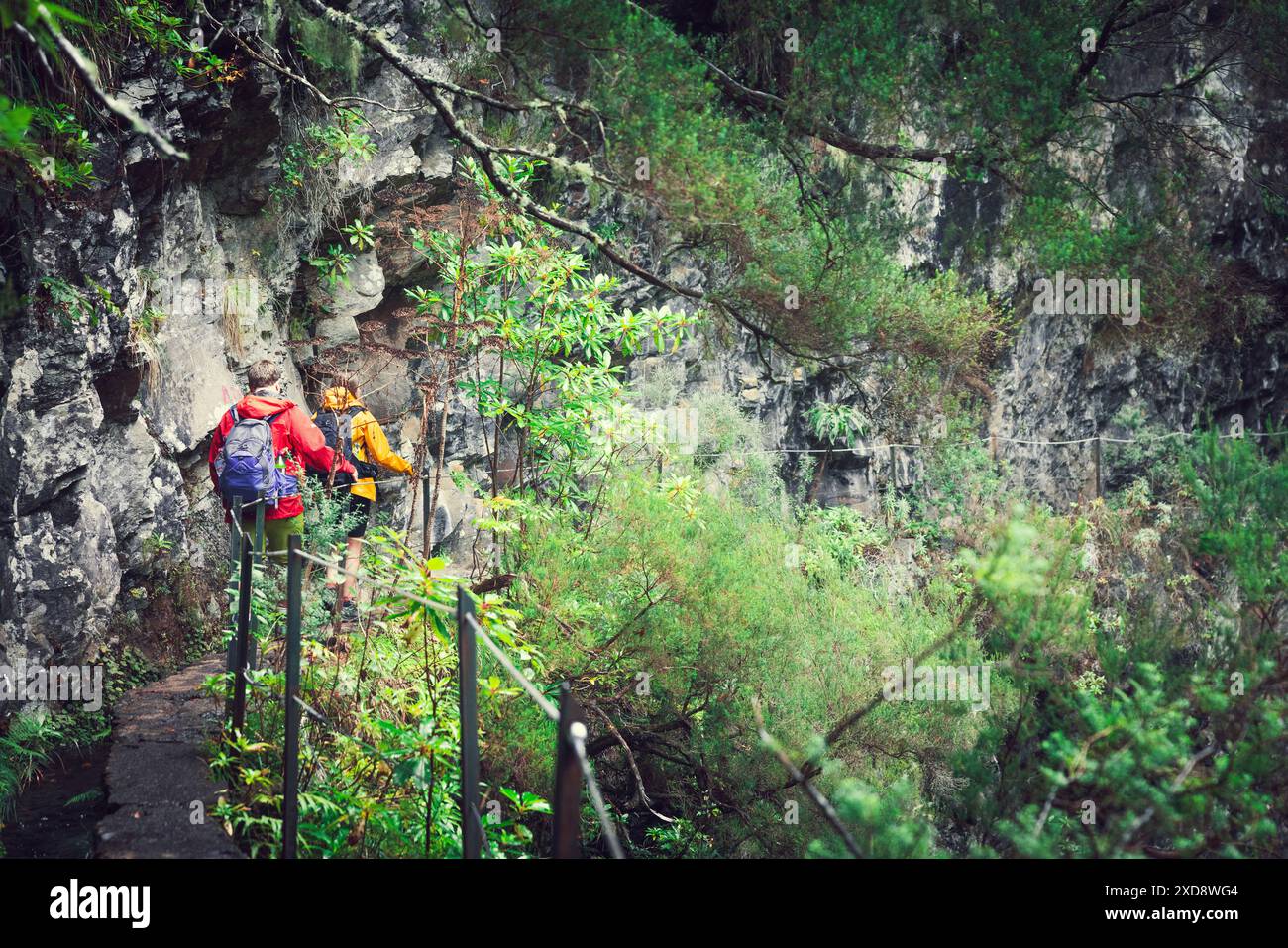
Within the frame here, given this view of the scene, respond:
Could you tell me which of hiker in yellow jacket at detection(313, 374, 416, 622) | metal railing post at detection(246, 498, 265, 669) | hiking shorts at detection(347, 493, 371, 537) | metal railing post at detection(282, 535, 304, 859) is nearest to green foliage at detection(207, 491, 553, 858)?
metal railing post at detection(246, 498, 265, 669)

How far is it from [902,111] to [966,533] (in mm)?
5934

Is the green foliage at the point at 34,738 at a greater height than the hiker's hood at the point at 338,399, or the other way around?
the hiker's hood at the point at 338,399

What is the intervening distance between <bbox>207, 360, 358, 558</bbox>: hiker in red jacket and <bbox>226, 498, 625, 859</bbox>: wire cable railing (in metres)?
0.18

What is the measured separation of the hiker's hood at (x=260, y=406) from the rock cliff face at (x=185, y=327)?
0.96m

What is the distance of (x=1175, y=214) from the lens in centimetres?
739

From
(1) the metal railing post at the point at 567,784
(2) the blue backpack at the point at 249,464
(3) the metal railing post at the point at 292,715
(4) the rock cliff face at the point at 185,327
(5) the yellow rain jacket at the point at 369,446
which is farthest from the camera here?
(5) the yellow rain jacket at the point at 369,446

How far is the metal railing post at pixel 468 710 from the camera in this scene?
2.69 metres

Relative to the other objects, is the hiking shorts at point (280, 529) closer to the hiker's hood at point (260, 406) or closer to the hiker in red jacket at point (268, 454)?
the hiker in red jacket at point (268, 454)

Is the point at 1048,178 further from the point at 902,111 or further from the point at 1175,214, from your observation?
the point at 1175,214

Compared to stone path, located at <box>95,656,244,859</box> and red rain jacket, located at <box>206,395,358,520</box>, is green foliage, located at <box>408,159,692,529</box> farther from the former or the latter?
stone path, located at <box>95,656,244,859</box>

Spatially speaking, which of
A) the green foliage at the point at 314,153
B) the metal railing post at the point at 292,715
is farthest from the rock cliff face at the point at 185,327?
the metal railing post at the point at 292,715

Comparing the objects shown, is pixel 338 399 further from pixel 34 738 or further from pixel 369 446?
pixel 34 738
